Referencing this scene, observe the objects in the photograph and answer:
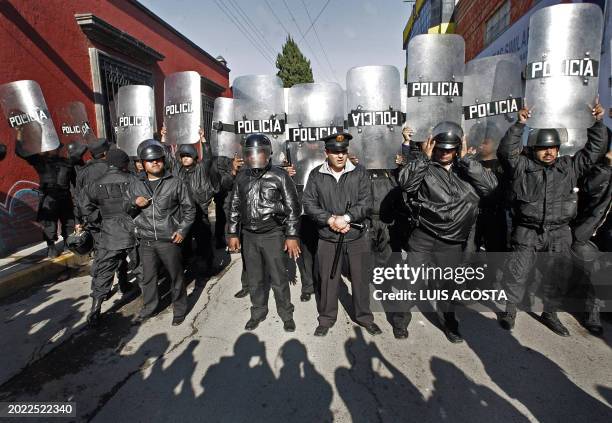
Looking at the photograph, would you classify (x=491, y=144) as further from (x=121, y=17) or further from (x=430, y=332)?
(x=121, y=17)

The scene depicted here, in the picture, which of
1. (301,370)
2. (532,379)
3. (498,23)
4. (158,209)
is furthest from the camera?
(498,23)

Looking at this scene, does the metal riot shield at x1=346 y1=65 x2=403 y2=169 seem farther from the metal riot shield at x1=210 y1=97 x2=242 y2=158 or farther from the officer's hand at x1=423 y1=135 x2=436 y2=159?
the metal riot shield at x1=210 y1=97 x2=242 y2=158

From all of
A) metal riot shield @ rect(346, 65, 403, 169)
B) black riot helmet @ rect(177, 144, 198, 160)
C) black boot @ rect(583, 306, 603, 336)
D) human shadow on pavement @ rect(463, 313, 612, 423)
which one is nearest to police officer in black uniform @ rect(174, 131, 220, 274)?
black riot helmet @ rect(177, 144, 198, 160)

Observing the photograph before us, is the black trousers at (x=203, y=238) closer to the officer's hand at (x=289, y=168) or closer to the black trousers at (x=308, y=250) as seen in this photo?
the officer's hand at (x=289, y=168)

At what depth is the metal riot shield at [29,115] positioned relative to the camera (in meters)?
4.32

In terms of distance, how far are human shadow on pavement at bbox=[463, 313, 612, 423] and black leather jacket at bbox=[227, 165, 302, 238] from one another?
1.85m

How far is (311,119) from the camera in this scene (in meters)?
A: 4.03

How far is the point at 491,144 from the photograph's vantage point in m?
3.65

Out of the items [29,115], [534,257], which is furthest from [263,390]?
[29,115]

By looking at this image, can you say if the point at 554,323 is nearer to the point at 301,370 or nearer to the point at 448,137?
the point at 448,137

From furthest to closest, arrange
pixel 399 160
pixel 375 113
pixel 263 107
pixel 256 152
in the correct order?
pixel 263 107, pixel 399 160, pixel 375 113, pixel 256 152

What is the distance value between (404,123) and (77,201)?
3.83 metres

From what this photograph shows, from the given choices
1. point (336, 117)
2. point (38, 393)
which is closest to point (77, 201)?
point (38, 393)

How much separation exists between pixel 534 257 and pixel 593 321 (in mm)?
771
